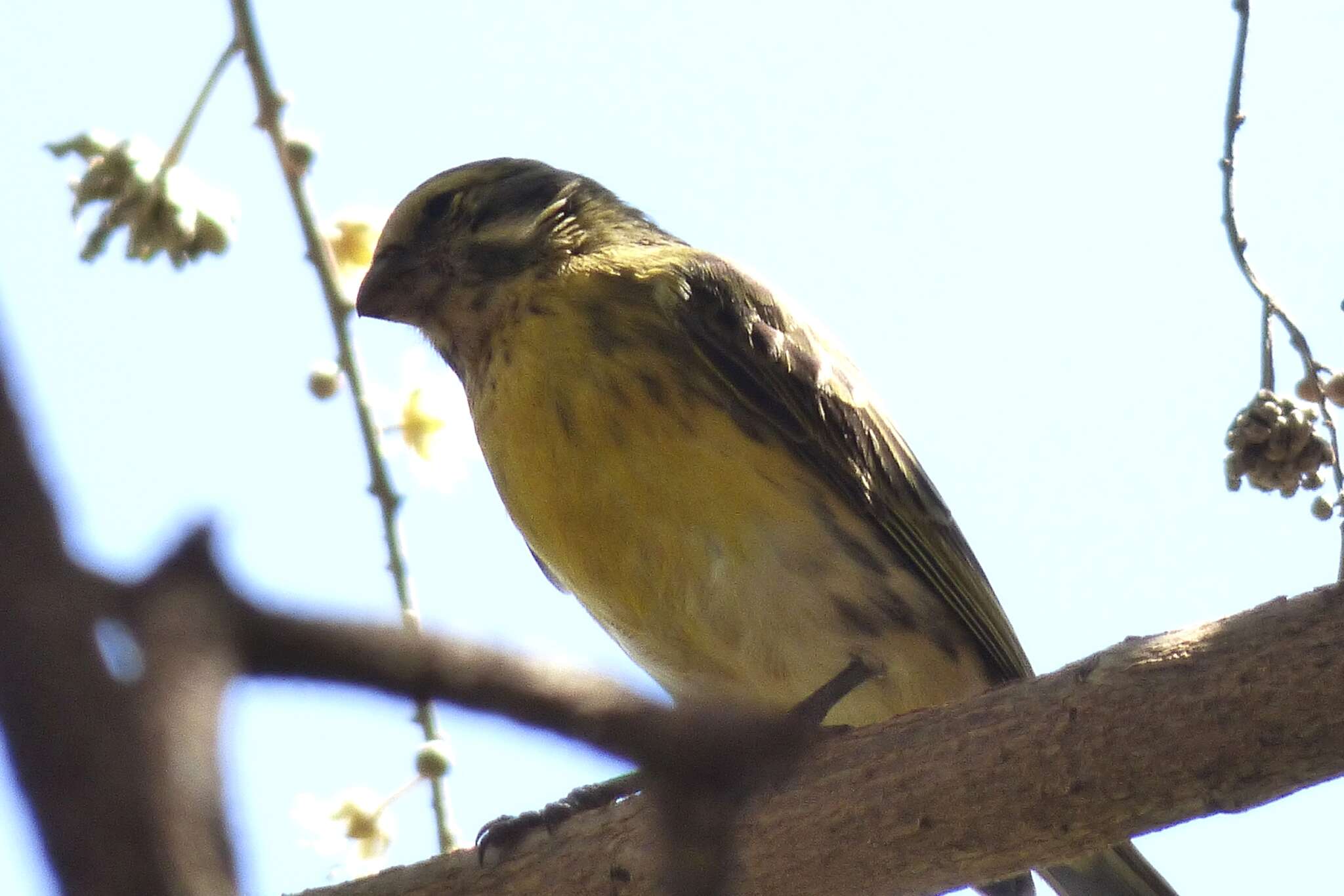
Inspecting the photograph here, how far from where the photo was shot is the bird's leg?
369 cm

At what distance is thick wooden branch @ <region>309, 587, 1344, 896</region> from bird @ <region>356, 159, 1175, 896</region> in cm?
64

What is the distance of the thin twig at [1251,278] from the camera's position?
3169 mm

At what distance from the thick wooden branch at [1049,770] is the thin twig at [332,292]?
746 millimetres

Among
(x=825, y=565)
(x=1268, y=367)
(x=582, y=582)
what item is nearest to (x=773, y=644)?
(x=825, y=565)

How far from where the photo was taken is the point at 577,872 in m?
3.48

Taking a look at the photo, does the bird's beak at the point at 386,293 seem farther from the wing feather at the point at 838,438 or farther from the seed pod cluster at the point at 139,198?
the seed pod cluster at the point at 139,198

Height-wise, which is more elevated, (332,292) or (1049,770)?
(332,292)

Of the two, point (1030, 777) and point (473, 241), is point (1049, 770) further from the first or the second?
point (473, 241)

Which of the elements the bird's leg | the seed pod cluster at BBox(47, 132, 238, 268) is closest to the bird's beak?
the seed pod cluster at BBox(47, 132, 238, 268)

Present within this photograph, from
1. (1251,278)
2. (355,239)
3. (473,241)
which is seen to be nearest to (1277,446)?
(1251,278)

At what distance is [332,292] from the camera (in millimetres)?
3625

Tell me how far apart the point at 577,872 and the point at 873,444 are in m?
1.83

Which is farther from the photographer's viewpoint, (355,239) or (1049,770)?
(355,239)

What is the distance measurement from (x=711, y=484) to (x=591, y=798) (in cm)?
89
